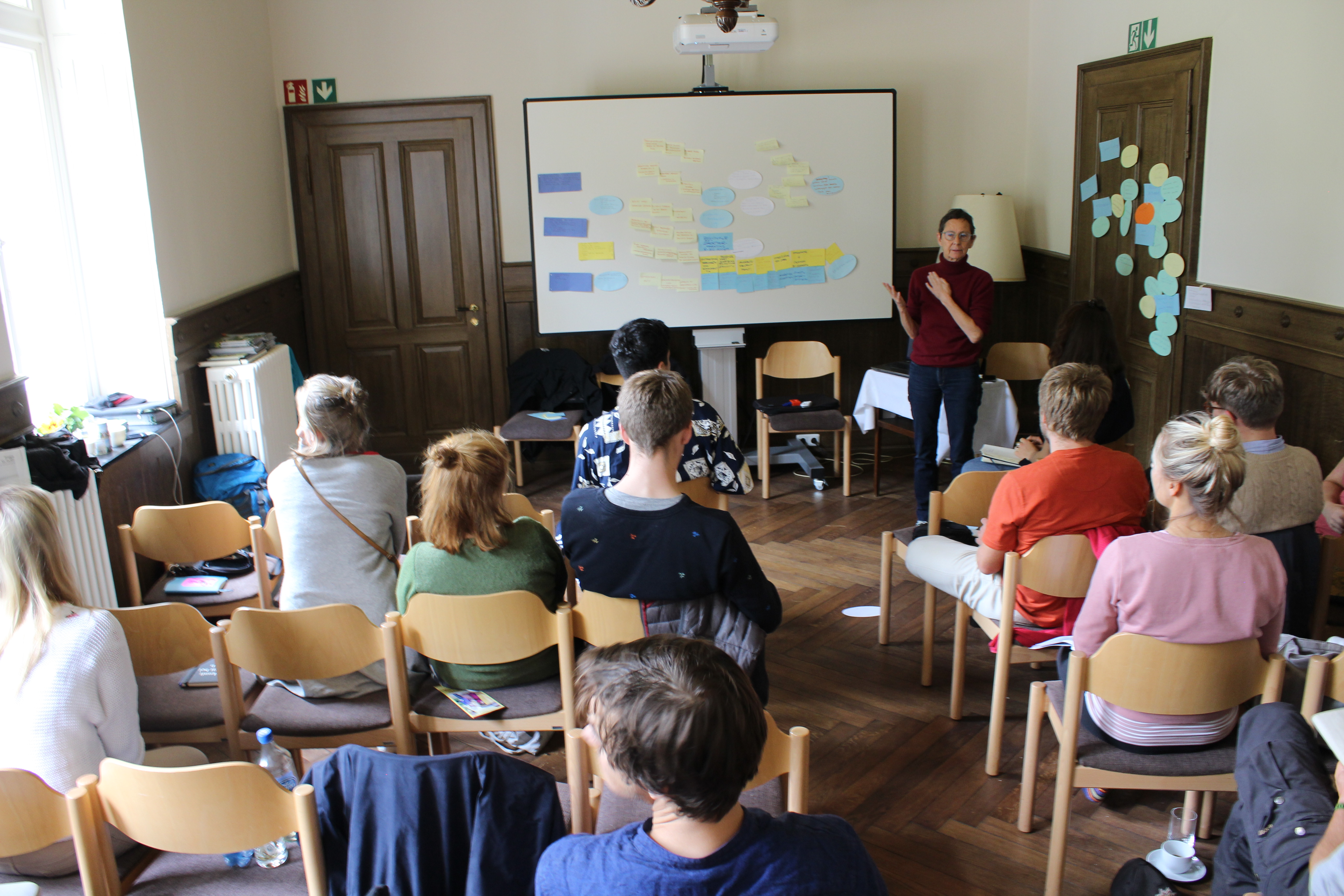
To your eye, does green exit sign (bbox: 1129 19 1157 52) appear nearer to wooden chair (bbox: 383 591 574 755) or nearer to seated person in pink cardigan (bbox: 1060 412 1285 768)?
seated person in pink cardigan (bbox: 1060 412 1285 768)

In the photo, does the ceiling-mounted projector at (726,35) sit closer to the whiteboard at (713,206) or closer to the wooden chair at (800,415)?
the whiteboard at (713,206)

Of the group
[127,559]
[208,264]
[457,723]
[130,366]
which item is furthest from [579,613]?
[208,264]

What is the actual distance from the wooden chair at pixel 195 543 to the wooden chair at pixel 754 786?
5.07 feet

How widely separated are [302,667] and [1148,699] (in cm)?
180

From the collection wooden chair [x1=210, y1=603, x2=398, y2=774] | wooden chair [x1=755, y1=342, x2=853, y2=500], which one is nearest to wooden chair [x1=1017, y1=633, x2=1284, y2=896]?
wooden chair [x1=210, y1=603, x2=398, y2=774]

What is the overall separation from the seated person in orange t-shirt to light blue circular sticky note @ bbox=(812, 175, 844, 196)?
129 inches

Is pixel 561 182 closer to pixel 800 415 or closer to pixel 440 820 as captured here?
pixel 800 415

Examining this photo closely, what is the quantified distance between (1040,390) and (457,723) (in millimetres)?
1746

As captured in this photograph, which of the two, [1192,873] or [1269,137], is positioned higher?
[1269,137]

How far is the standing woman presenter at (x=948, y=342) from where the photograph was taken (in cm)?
449

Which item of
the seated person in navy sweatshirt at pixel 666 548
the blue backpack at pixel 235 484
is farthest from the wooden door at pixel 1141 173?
the blue backpack at pixel 235 484

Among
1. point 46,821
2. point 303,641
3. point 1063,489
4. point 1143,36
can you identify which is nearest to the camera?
point 46,821

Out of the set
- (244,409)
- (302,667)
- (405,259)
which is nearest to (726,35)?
(405,259)

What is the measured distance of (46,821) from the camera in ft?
5.46
